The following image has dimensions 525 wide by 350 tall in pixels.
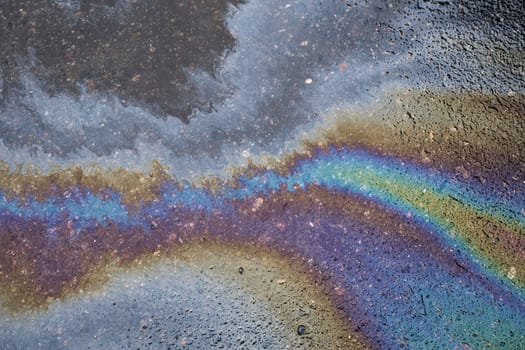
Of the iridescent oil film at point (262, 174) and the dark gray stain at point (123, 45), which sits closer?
the iridescent oil film at point (262, 174)

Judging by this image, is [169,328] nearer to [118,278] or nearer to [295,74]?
[118,278]

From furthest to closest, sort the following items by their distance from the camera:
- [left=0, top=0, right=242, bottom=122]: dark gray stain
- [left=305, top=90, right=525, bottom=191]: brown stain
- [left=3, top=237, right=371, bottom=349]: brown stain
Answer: [left=0, top=0, right=242, bottom=122]: dark gray stain → [left=305, top=90, right=525, bottom=191]: brown stain → [left=3, top=237, right=371, bottom=349]: brown stain

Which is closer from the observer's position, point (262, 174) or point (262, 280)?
point (262, 280)

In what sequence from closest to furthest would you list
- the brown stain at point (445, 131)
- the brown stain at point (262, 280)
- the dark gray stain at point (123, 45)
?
→ the brown stain at point (262, 280), the brown stain at point (445, 131), the dark gray stain at point (123, 45)

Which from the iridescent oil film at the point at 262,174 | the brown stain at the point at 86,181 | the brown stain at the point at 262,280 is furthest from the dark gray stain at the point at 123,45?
the brown stain at the point at 262,280

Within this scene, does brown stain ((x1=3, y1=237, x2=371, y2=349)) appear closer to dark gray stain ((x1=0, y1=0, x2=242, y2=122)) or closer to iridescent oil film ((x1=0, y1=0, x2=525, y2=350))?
iridescent oil film ((x1=0, y1=0, x2=525, y2=350))

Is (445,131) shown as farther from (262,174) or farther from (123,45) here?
(123,45)

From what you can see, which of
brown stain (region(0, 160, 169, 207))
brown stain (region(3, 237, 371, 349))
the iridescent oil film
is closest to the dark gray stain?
the iridescent oil film

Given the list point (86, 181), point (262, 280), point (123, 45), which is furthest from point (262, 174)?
point (123, 45)

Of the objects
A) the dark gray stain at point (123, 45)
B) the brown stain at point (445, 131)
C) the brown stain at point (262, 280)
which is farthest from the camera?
the dark gray stain at point (123, 45)

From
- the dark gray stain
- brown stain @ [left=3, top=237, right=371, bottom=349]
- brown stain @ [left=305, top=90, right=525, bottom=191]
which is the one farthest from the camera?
the dark gray stain

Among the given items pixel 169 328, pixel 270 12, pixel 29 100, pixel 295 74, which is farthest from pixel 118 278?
pixel 270 12

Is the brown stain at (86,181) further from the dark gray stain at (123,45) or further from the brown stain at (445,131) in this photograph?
the brown stain at (445,131)
